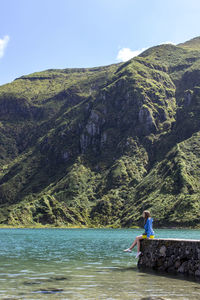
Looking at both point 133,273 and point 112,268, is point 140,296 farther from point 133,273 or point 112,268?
point 112,268

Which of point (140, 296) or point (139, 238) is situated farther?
point (139, 238)

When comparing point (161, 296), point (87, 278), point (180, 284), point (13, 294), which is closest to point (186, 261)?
point (180, 284)

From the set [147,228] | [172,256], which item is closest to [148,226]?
[147,228]

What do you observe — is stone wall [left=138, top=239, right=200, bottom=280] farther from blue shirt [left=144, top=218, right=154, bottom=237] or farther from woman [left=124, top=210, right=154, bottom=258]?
blue shirt [left=144, top=218, right=154, bottom=237]

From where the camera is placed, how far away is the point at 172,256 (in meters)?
30.9

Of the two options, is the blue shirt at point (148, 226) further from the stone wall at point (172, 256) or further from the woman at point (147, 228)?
the stone wall at point (172, 256)

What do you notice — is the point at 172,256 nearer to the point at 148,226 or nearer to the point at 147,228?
the point at 148,226

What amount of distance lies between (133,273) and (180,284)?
234 inches

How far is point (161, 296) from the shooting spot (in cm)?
2045

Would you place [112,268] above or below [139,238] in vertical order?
below

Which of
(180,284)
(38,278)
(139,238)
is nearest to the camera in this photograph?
(180,284)

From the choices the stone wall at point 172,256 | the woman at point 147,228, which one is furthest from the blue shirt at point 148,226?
the stone wall at point 172,256

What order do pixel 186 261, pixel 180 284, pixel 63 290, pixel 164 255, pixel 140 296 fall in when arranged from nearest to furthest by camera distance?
pixel 140 296 → pixel 63 290 → pixel 180 284 → pixel 186 261 → pixel 164 255

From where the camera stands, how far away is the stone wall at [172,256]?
93.9 ft
